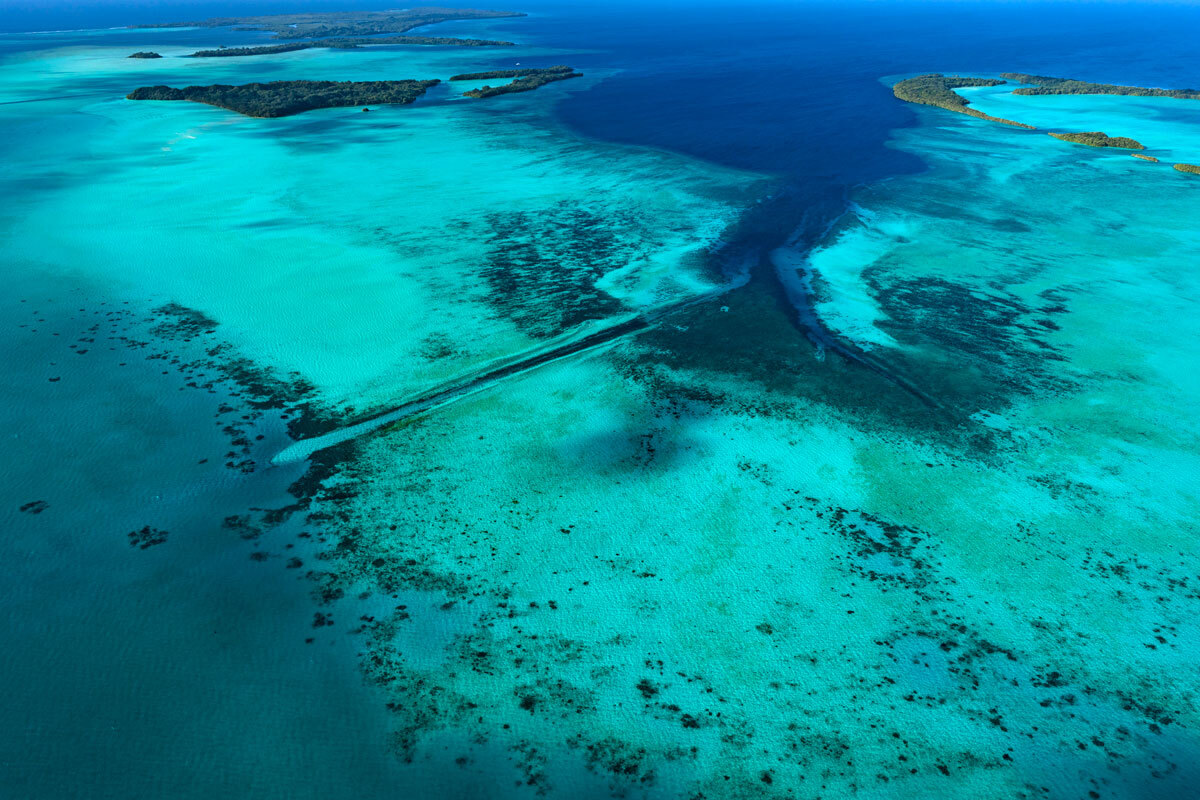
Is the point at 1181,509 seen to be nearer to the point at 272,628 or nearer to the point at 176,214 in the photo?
the point at 272,628

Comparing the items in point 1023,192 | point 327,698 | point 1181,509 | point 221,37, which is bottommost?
point 327,698

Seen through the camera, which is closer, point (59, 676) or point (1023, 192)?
point (59, 676)

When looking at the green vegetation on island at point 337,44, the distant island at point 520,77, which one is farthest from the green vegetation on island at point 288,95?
the green vegetation on island at point 337,44

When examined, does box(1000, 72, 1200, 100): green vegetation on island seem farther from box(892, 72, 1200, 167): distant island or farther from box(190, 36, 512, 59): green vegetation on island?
box(190, 36, 512, 59): green vegetation on island

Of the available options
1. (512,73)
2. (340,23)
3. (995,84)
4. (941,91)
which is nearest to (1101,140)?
(941,91)

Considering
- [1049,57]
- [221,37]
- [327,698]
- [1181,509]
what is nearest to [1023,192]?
[1181,509]

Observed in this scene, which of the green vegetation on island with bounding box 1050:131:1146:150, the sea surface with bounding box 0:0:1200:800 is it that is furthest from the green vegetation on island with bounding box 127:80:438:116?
the green vegetation on island with bounding box 1050:131:1146:150

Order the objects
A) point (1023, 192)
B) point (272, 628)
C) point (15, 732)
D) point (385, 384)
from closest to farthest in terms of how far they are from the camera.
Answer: point (15, 732), point (272, 628), point (385, 384), point (1023, 192)
